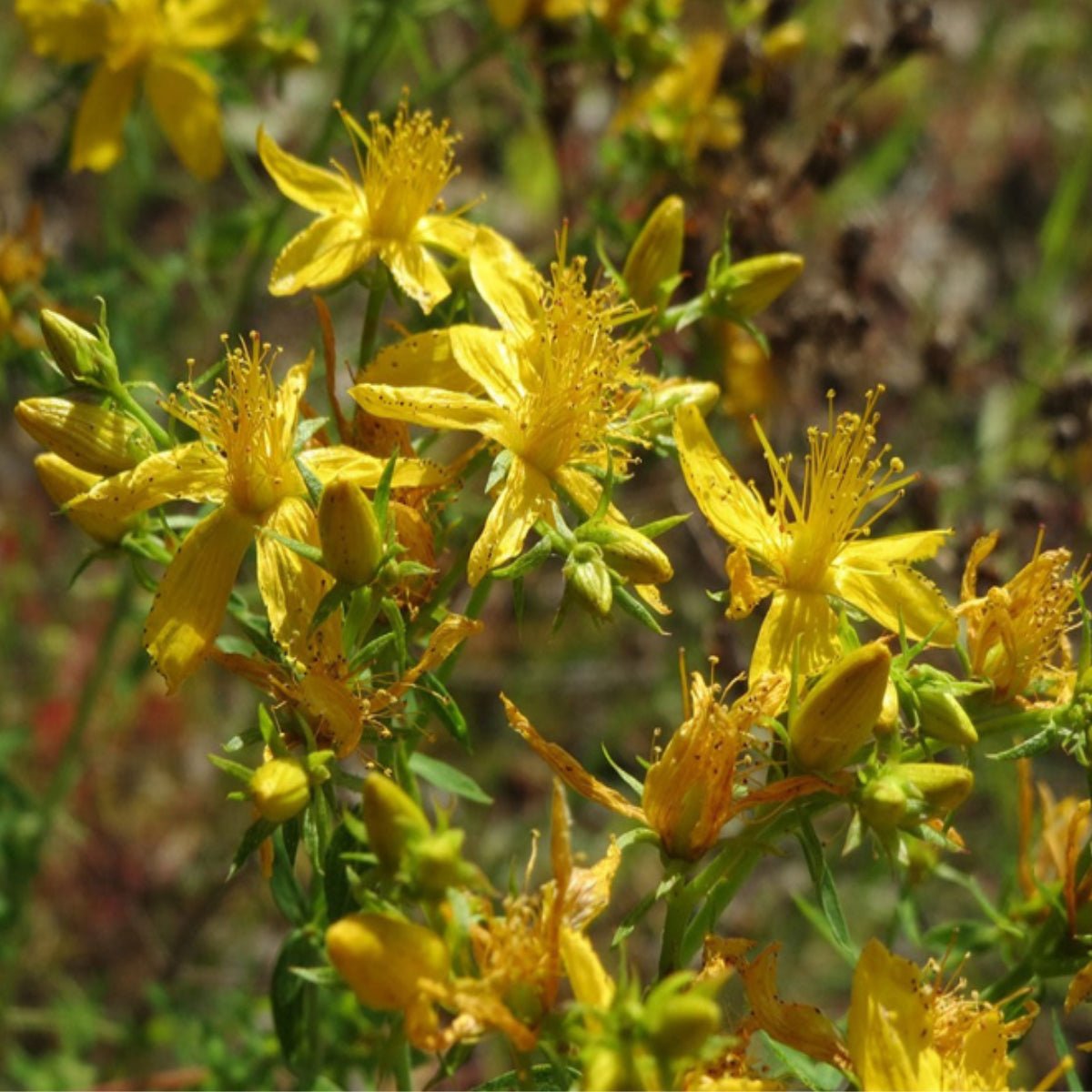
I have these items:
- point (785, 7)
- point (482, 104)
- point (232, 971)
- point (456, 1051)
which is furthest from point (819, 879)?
point (482, 104)

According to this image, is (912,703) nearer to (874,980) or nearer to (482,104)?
(874,980)

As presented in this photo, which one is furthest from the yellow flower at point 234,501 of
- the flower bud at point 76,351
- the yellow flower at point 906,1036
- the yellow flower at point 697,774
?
the yellow flower at point 906,1036

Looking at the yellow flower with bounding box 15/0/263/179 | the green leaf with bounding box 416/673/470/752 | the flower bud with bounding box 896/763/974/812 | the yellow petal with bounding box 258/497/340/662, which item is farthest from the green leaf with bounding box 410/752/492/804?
the yellow flower with bounding box 15/0/263/179

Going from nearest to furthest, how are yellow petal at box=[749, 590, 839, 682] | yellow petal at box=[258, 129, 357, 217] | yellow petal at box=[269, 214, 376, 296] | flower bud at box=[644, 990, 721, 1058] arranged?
flower bud at box=[644, 990, 721, 1058]
yellow petal at box=[749, 590, 839, 682]
yellow petal at box=[269, 214, 376, 296]
yellow petal at box=[258, 129, 357, 217]

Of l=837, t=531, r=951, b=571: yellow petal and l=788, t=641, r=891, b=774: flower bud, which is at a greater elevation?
l=837, t=531, r=951, b=571: yellow petal

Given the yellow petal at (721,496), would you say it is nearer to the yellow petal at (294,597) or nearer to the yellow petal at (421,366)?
the yellow petal at (421,366)

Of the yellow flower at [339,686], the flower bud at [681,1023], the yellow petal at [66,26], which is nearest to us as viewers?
the flower bud at [681,1023]

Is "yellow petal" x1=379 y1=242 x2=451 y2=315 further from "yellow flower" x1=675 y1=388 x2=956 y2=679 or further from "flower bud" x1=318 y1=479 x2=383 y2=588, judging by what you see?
"flower bud" x1=318 y1=479 x2=383 y2=588
